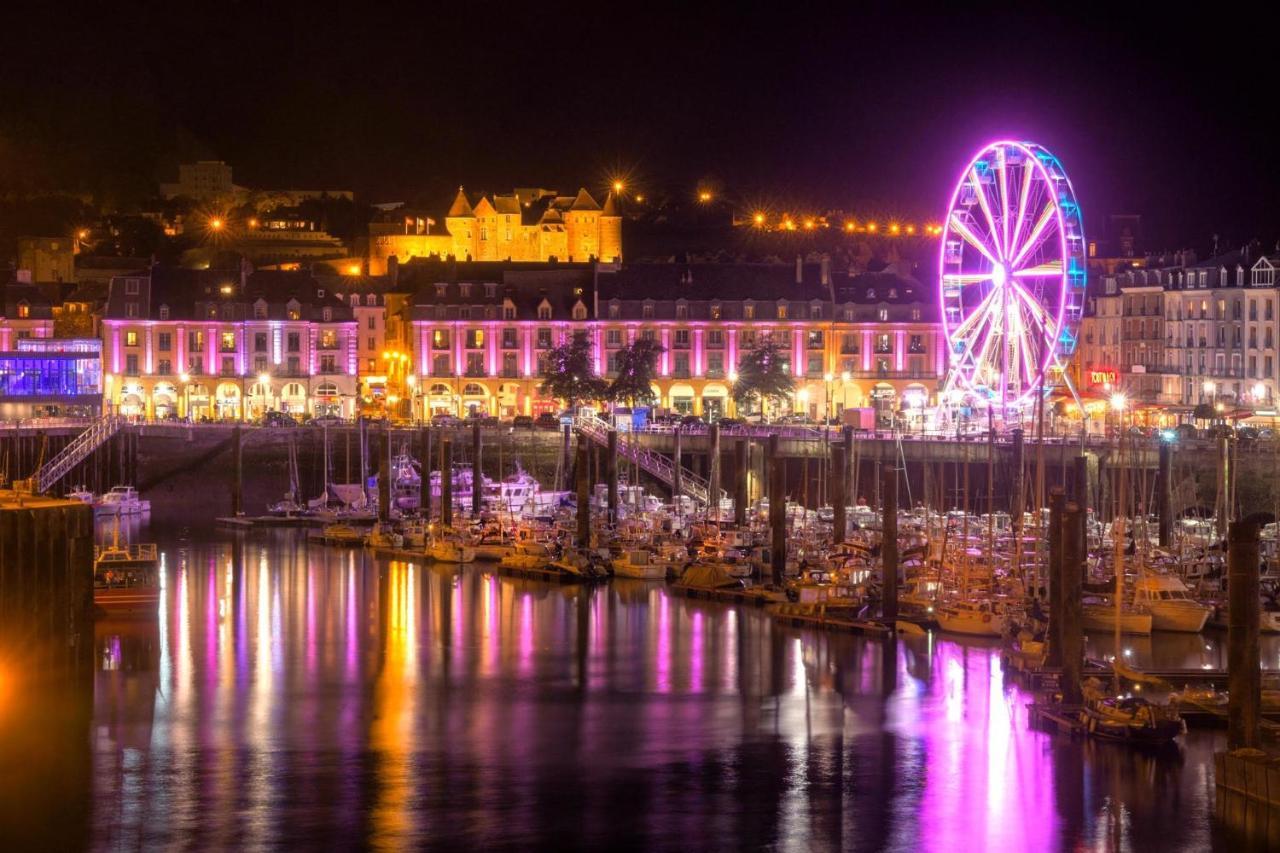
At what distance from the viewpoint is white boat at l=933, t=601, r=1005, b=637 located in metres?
43.9

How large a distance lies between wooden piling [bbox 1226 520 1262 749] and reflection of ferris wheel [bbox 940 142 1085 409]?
29.1m

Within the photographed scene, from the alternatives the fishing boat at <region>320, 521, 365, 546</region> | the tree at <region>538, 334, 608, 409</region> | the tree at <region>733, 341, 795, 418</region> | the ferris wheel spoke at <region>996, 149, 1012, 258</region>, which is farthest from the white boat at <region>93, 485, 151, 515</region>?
the tree at <region>733, 341, 795, 418</region>

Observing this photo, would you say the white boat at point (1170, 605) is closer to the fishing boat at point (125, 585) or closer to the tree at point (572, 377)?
the fishing boat at point (125, 585)

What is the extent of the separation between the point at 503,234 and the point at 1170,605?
8982 centimetres

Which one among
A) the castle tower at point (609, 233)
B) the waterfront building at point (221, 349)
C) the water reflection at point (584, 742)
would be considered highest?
the castle tower at point (609, 233)

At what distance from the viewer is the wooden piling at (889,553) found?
44781 mm

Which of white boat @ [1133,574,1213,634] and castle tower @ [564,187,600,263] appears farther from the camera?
castle tower @ [564,187,600,263]

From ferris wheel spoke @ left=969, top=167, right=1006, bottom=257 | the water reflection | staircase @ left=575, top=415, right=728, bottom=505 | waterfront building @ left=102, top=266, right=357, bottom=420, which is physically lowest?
the water reflection

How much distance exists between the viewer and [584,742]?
→ 114ft

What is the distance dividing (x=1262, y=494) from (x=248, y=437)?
1479 inches

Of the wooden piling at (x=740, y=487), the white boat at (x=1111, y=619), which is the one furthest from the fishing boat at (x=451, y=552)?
the white boat at (x=1111, y=619)

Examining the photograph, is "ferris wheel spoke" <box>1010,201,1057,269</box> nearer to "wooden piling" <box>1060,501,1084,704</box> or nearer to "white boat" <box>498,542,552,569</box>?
"white boat" <box>498,542,552,569</box>

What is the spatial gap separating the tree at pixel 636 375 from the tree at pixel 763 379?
12.6ft

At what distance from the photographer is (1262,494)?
60906 mm
